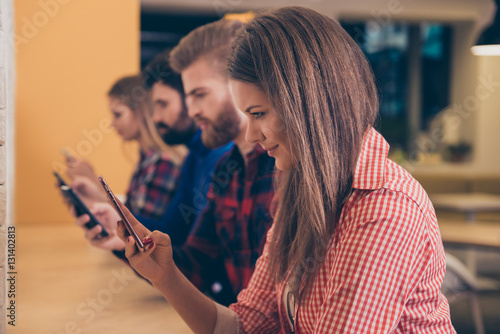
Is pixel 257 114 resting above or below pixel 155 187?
above

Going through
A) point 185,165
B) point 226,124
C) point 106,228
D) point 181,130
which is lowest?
point 106,228

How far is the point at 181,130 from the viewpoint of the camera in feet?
7.09

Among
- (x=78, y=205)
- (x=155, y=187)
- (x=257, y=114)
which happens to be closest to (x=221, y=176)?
(x=78, y=205)

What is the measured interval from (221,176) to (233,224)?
156 mm

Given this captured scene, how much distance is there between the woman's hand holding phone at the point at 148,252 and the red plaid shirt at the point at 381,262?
272 mm

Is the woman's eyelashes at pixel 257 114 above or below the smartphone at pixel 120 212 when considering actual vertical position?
above

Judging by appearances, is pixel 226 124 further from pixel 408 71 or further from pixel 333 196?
pixel 408 71

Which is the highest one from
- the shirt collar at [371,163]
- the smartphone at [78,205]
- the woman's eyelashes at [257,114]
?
Result: the woman's eyelashes at [257,114]

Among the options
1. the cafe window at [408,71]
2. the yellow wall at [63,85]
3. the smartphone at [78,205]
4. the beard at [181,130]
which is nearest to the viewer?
the smartphone at [78,205]

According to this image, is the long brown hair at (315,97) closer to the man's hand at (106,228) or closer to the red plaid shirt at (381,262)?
the red plaid shirt at (381,262)

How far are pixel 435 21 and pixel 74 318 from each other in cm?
624

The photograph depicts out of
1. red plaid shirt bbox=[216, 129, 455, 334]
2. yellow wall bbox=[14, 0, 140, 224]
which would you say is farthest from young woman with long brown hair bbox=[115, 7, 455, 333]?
yellow wall bbox=[14, 0, 140, 224]

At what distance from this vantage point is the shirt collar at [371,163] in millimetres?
881

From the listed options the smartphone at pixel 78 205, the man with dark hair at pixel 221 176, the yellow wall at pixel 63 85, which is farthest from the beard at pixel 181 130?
the yellow wall at pixel 63 85
